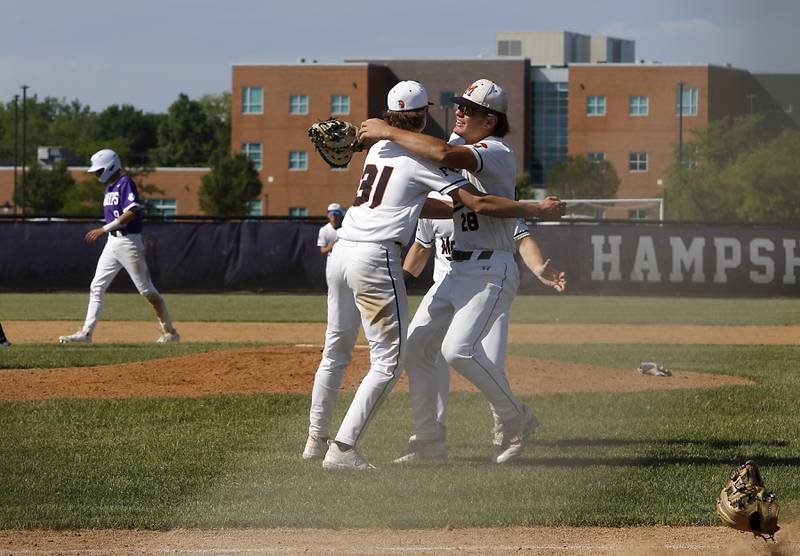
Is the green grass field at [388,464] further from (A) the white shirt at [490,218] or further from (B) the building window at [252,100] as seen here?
(B) the building window at [252,100]

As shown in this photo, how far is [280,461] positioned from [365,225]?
1.57 metres

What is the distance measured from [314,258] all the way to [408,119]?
21.1 m

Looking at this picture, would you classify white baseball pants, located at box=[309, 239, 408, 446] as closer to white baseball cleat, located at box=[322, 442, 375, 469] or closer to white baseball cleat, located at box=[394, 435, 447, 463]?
white baseball cleat, located at box=[322, 442, 375, 469]

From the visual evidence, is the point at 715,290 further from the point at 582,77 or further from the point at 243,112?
the point at 243,112

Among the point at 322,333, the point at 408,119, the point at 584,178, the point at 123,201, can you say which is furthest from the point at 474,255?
the point at 584,178

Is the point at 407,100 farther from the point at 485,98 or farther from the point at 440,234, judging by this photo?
the point at 440,234

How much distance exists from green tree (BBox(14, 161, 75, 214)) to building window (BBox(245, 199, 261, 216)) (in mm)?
9146

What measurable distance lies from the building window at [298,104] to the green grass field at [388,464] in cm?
4570

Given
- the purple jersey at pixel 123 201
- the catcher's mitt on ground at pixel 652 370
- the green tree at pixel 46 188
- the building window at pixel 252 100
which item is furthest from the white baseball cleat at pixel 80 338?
the green tree at pixel 46 188

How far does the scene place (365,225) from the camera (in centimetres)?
644

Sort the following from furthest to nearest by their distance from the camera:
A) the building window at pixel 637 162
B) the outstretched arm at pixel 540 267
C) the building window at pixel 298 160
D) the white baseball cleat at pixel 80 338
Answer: the building window at pixel 298 160 → the building window at pixel 637 162 → the white baseball cleat at pixel 80 338 → the outstretched arm at pixel 540 267

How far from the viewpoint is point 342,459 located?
21.8ft

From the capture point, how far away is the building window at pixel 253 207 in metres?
67.8

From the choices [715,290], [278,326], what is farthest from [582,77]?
[278,326]
